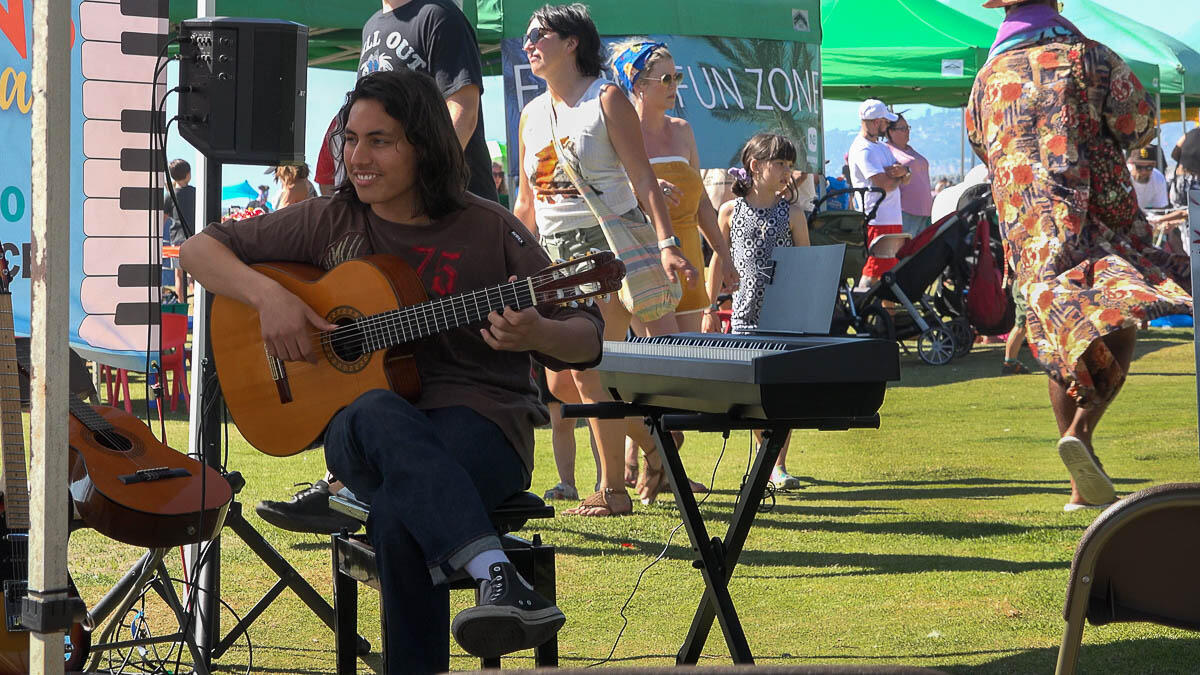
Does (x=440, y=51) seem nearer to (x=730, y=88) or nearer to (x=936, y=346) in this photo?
(x=730, y=88)

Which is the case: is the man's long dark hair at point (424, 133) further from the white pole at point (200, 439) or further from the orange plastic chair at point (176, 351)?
the orange plastic chair at point (176, 351)

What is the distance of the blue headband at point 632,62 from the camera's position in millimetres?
5875

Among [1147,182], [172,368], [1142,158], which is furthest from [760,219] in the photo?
[1142,158]

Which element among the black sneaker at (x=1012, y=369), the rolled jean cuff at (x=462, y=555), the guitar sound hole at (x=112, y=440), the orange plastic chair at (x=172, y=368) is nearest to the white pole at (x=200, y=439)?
the guitar sound hole at (x=112, y=440)

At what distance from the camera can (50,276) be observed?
1.90m

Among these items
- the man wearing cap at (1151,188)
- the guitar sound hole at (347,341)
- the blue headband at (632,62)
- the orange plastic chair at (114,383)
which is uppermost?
the blue headband at (632,62)

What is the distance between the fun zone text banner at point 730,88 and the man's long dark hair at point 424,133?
7.09 meters

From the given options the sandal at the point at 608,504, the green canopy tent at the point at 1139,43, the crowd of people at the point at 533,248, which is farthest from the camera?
the green canopy tent at the point at 1139,43

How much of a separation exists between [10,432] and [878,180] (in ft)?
33.1

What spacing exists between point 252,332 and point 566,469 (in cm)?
286

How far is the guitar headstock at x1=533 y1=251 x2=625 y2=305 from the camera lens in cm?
275

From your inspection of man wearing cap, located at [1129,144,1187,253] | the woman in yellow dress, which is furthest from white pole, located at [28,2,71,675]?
man wearing cap, located at [1129,144,1187,253]

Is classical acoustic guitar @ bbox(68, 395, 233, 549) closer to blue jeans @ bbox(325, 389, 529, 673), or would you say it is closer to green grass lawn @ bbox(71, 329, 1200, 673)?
blue jeans @ bbox(325, 389, 529, 673)

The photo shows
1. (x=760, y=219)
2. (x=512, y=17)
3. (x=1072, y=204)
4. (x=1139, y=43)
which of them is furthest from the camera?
(x=1139, y=43)
